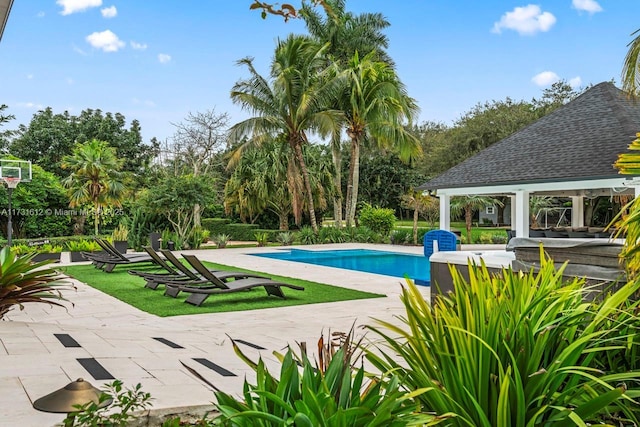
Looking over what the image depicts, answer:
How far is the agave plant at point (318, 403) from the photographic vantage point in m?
1.75

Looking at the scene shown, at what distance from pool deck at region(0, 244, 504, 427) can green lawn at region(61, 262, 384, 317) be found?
0.29 meters

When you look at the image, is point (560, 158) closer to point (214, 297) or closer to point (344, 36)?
point (214, 297)

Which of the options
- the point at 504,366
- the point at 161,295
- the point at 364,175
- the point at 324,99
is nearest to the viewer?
the point at 504,366

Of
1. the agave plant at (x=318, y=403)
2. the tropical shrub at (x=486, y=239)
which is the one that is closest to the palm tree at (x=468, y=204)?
the tropical shrub at (x=486, y=239)

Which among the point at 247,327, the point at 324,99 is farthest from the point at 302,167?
the point at 247,327

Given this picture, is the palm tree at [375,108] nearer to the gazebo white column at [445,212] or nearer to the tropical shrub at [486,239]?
the tropical shrub at [486,239]

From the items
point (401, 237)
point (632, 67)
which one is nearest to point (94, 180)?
point (401, 237)

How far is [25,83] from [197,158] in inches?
405

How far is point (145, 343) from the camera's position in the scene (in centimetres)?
586

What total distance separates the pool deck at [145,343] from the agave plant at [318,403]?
261 millimetres

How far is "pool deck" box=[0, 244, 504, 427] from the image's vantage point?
12.8 feet

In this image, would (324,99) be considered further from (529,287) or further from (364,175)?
(529,287)

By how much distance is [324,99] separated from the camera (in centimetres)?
2402

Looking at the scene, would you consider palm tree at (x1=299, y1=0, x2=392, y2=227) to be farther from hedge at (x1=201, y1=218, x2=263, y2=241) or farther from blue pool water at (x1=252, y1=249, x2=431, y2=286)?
blue pool water at (x1=252, y1=249, x2=431, y2=286)
